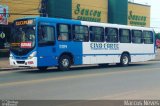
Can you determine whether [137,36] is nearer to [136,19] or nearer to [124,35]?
[124,35]

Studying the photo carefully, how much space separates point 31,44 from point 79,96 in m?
9.31

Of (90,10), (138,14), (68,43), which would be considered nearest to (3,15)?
(68,43)

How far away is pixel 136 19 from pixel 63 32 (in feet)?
102

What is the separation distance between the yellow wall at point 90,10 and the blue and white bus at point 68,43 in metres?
13.2

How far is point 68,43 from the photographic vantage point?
2244 cm

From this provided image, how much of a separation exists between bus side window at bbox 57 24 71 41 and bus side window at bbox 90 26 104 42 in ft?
7.04

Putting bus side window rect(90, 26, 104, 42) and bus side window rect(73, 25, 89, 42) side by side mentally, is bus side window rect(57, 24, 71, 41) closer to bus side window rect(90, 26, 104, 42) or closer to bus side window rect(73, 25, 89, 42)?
bus side window rect(73, 25, 89, 42)

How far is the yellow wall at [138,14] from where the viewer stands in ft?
166

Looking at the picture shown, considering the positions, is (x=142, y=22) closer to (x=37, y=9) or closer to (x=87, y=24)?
(x=37, y=9)

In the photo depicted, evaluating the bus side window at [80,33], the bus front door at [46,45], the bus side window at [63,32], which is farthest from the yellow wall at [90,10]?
the bus front door at [46,45]

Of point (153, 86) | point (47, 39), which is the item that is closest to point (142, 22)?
point (47, 39)

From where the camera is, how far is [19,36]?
21.2 meters

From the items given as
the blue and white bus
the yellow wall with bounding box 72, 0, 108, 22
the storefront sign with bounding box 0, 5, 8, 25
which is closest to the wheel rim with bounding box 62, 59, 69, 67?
the blue and white bus

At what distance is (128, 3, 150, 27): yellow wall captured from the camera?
166ft
